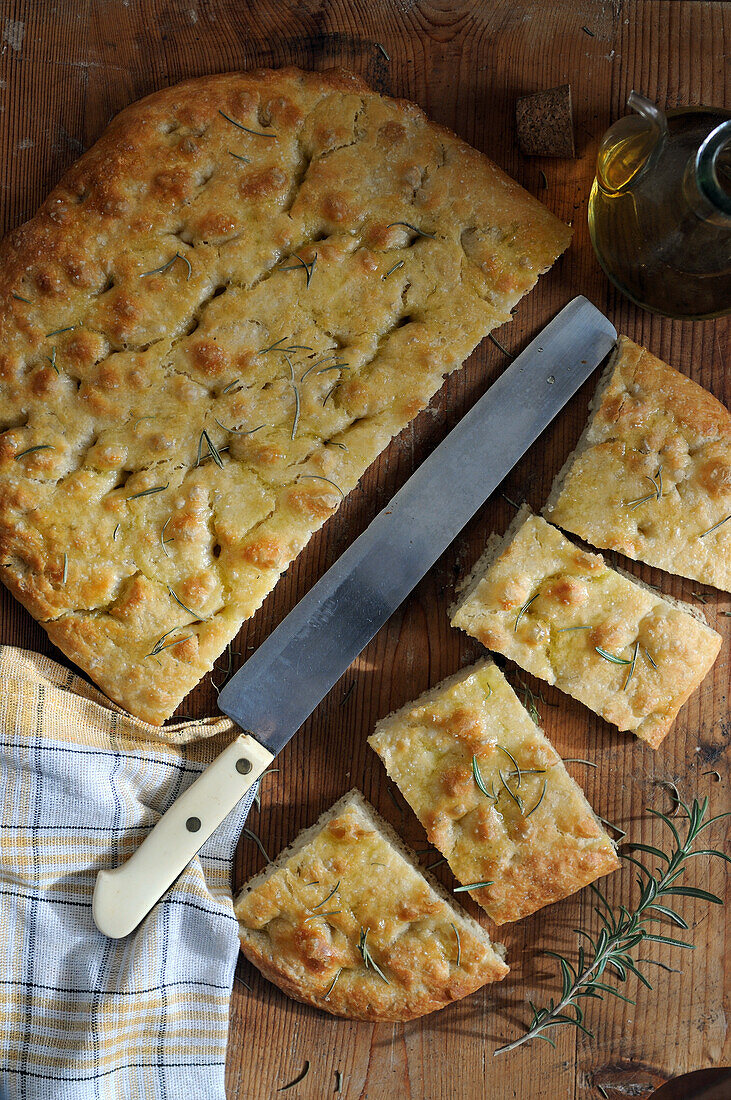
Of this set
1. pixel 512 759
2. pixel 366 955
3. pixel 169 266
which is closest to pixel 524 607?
pixel 512 759

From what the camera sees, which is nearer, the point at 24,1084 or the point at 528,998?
the point at 24,1084

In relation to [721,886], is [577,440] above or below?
above

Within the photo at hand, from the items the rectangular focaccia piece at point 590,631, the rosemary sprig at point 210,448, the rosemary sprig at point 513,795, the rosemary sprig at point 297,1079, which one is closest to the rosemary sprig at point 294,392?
the rosemary sprig at point 210,448

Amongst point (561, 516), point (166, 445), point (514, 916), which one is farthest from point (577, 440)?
point (514, 916)

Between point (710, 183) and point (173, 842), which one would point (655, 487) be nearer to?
point (710, 183)

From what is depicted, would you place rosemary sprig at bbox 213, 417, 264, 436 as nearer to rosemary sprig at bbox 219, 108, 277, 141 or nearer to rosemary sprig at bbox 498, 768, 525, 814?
rosemary sprig at bbox 219, 108, 277, 141

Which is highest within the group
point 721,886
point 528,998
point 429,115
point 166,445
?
point 429,115

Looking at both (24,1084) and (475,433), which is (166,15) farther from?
(24,1084)
